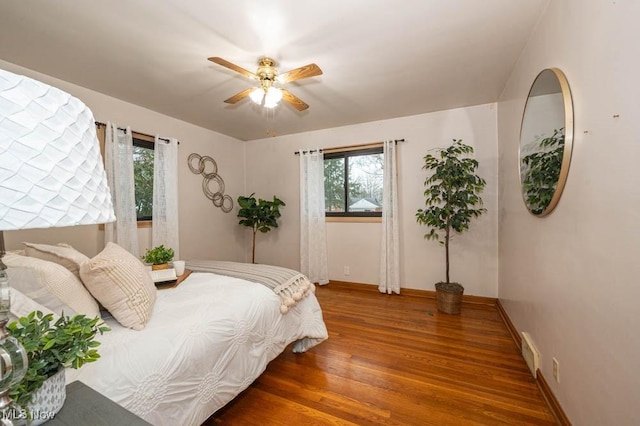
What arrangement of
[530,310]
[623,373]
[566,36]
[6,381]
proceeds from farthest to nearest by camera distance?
[530,310], [566,36], [623,373], [6,381]

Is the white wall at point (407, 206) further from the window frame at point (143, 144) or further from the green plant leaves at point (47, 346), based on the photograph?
the green plant leaves at point (47, 346)

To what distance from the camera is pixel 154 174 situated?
3.14 m

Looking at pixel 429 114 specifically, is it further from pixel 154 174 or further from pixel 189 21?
pixel 154 174

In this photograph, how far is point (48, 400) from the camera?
627 millimetres

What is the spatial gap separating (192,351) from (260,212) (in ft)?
9.80

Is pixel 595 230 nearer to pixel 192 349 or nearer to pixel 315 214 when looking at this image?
pixel 192 349

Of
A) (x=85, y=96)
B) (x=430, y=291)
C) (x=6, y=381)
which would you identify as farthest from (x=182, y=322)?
(x=430, y=291)

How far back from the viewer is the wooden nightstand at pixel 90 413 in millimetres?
642

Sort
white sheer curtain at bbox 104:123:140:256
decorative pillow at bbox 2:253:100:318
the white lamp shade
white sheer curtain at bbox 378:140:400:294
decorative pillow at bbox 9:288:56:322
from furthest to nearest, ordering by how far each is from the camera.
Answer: white sheer curtain at bbox 378:140:400:294, white sheer curtain at bbox 104:123:140:256, decorative pillow at bbox 2:253:100:318, decorative pillow at bbox 9:288:56:322, the white lamp shade

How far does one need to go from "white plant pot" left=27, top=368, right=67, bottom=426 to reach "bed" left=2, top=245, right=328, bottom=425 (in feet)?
0.89

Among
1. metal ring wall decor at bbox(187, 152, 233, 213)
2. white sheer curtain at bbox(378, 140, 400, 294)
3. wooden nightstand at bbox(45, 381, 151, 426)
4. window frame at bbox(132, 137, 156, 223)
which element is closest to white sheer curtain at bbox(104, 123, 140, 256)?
window frame at bbox(132, 137, 156, 223)

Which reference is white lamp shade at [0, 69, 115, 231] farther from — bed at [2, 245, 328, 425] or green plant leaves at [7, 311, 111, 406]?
bed at [2, 245, 328, 425]

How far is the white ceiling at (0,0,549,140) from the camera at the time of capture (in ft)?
5.25

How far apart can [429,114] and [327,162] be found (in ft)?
5.09
